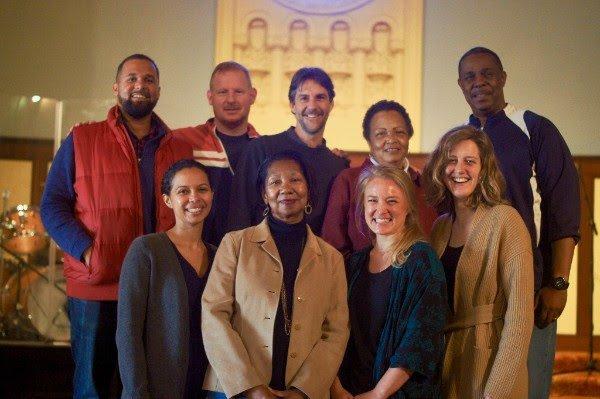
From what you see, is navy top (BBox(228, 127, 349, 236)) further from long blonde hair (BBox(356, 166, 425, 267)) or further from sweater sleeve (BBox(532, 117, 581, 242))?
sweater sleeve (BBox(532, 117, 581, 242))

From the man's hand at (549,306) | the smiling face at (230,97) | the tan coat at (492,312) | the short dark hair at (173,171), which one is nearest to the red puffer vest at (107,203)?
the short dark hair at (173,171)

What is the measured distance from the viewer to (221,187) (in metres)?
3.17

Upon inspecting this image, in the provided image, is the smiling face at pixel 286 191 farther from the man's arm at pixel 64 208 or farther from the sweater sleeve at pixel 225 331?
the man's arm at pixel 64 208

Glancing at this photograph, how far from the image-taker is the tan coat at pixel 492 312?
2.22 meters

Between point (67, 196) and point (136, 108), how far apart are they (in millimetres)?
425

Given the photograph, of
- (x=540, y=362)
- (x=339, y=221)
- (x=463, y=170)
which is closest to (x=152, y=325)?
(x=339, y=221)

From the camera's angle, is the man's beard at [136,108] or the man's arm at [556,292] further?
the man's beard at [136,108]

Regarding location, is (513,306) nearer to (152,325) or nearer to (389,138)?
(389,138)

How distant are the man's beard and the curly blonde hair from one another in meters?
1.12

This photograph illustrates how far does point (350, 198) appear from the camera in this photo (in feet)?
9.16

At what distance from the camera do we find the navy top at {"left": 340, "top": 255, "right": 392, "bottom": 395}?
2.31m

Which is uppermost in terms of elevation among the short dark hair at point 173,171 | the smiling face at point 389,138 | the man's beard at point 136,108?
the man's beard at point 136,108

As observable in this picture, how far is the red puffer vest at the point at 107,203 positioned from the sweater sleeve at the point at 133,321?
13.9 inches

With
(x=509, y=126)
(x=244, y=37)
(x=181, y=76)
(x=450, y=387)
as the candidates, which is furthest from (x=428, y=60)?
(x=450, y=387)
